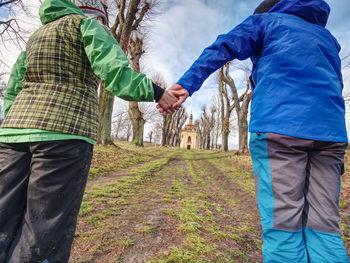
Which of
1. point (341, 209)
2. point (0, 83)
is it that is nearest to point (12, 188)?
point (341, 209)

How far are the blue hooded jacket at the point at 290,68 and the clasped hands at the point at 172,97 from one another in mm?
46

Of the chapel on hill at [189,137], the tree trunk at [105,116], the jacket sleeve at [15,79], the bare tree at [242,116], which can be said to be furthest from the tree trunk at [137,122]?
the chapel on hill at [189,137]

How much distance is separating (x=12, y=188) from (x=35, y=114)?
482 mm

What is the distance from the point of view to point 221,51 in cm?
141

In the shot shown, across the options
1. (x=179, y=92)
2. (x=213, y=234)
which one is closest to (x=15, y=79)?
(x=179, y=92)

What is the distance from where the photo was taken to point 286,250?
1.07 meters

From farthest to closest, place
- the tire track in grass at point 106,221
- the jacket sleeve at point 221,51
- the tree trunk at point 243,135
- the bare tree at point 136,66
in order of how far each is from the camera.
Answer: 1. the bare tree at point 136,66
2. the tree trunk at point 243,135
3. the tire track in grass at point 106,221
4. the jacket sleeve at point 221,51

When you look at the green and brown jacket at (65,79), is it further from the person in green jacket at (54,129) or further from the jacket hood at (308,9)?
the jacket hood at (308,9)

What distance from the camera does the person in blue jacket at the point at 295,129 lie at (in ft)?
3.69

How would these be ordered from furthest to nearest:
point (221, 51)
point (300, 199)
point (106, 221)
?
1. point (106, 221)
2. point (221, 51)
3. point (300, 199)

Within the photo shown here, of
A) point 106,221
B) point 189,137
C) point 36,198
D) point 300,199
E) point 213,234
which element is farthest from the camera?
point 189,137

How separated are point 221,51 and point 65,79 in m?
1.18

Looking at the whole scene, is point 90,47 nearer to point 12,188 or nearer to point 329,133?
point 12,188

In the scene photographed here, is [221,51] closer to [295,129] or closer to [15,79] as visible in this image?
[295,129]
